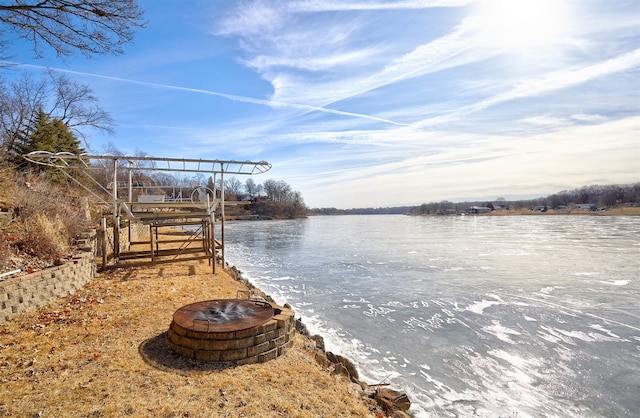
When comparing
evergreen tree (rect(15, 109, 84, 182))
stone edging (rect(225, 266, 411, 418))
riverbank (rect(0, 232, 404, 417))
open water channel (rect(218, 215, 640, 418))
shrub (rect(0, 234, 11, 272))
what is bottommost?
open water channel (rect(218, 215, 640, 418))

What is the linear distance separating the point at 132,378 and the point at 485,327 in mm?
8209

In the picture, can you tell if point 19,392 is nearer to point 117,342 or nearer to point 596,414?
point 117,342

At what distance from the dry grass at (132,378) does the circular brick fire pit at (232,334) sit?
0.16 meters

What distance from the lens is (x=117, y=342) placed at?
5.25 meters

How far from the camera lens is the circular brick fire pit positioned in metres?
4.74

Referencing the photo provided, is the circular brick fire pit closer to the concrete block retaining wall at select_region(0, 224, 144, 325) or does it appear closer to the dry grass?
the dry grass

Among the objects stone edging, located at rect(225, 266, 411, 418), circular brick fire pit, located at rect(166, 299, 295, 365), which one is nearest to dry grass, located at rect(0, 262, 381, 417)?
circular brick fire pit, located at rect(166, 299, 295, 365)

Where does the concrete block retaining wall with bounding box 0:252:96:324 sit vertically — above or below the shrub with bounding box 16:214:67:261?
below

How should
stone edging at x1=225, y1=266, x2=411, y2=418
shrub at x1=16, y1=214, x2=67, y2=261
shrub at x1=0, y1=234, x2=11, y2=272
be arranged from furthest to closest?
shrub at x1=16, y1=214, x2=67, y2=261, shrub at x1=0, y1=234, x2=11, y2=272, stone edging at x1=225, y1=266, x2=411, y2=418

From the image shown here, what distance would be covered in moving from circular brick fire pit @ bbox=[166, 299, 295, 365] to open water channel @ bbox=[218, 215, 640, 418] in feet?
7.13

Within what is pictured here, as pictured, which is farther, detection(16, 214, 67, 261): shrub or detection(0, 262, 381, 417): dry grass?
detection(16, 214, 67, 261): shrub

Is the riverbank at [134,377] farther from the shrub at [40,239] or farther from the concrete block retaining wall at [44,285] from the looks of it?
the shrub at [40,239]

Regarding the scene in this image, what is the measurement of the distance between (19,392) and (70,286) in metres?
4.46

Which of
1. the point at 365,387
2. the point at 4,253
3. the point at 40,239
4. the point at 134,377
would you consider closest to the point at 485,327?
the point at 365,387
